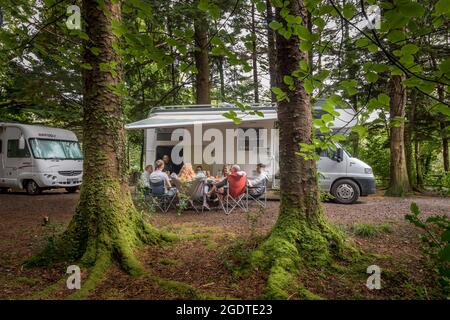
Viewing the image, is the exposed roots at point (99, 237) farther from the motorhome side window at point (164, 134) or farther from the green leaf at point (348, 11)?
the motorhome side window at point (164, 134)

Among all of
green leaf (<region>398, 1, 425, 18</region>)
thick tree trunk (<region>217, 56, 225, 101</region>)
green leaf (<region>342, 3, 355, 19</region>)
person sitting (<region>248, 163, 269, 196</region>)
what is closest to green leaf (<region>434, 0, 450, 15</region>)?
green leaf (<region>398, 1, 425, 18</region>)

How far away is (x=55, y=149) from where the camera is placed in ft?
38.2

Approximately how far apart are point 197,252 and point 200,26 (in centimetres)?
623

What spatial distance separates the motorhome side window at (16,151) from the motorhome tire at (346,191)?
10.4 m

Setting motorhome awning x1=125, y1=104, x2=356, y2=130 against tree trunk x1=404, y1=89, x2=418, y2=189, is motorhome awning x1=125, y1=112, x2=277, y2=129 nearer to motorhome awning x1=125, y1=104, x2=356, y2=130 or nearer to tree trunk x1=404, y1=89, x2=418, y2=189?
motorhome awning x1=125, y1=104, x2=356, y2=130

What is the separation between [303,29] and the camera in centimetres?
151

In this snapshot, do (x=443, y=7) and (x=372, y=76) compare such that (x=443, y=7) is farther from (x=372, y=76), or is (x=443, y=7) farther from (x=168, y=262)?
A: (x=168, y=262)

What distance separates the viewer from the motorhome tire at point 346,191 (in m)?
8.67

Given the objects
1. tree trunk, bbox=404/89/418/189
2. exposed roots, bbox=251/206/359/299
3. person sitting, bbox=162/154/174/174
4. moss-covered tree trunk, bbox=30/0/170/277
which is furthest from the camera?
tree trunk, bbox=404/89/418/189

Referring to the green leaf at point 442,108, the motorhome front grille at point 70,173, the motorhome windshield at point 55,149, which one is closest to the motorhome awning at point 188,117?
the motorhome front grille at point 70,173

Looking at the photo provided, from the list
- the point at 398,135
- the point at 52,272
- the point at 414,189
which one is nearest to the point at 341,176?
the point at 398,135

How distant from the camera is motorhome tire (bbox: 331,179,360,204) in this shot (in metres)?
8.67

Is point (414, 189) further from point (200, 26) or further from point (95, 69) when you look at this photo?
point (95, 69)

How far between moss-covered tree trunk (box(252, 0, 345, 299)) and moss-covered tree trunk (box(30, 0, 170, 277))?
168 cm
